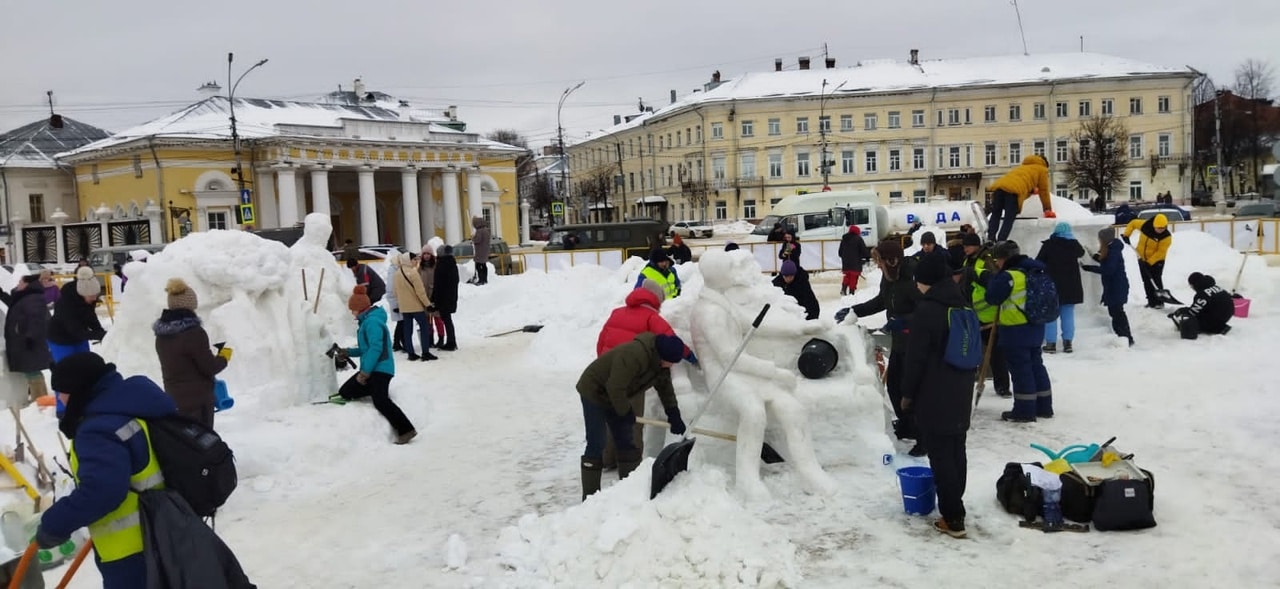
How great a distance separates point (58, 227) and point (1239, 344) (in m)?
40.2

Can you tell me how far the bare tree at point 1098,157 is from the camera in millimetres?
55938

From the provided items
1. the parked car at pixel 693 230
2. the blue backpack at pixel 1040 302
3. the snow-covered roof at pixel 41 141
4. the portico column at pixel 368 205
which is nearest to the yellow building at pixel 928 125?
the parked car at pixel 693 230

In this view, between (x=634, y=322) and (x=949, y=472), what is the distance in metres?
2.56

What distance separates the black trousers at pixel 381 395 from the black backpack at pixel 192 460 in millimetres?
4645

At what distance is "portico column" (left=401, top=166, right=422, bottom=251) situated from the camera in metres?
44.4

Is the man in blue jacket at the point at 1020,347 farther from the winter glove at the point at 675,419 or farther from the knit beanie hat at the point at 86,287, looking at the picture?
the knit beanie hat at the point at 86,287

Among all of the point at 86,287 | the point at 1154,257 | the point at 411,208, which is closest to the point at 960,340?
the point at 86,287

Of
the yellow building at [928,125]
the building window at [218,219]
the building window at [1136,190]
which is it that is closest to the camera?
the building window at [218,219]

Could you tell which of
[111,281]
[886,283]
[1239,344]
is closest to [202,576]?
[886,283]

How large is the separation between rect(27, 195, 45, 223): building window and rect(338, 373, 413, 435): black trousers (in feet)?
155

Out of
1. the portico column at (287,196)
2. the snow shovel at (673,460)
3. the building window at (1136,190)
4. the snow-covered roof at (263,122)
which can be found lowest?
the snow shovel at (673,460)

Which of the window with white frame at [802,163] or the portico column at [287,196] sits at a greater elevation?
the window with white frame at [802,163]

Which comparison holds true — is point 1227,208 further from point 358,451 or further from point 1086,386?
point 358,451

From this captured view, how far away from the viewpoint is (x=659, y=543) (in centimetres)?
531
